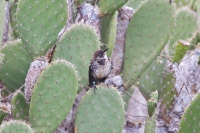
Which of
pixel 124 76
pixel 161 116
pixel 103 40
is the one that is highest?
pixel 103 40

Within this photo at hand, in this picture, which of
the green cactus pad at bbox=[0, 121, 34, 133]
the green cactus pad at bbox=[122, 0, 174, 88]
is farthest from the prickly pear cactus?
the green cactus pad at bbox=[0, 121, 34, 133]

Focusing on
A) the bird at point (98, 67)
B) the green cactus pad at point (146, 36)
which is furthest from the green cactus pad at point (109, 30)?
the bird at point (98, 67)

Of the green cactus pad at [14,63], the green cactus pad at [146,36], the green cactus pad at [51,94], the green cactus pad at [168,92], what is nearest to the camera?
the green cactus pad at [51,94]

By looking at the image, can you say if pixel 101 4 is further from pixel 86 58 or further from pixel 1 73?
pixel 1 73

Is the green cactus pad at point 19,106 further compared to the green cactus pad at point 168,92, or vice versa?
the green cactus pad at point 168,92

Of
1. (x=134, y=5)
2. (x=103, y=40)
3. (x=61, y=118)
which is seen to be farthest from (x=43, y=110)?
(x=134, y=5)

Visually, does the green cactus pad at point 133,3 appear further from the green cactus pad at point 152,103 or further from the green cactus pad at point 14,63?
the green cactus pad at point 152,103

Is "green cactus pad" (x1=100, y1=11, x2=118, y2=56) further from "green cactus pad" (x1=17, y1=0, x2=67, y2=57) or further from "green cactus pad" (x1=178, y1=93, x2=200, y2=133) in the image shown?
"green cactus pad" (x1=178, y1=93, x2=200, y2=133)
